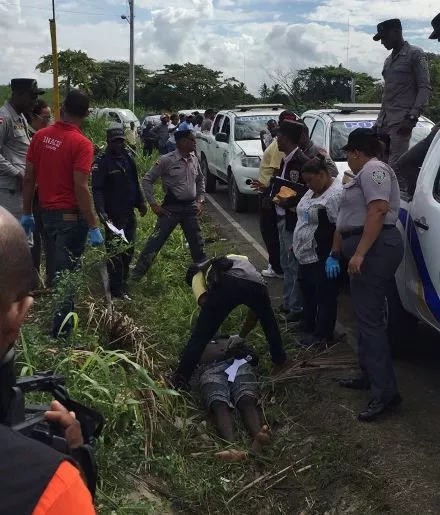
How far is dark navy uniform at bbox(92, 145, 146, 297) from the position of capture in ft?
20.6

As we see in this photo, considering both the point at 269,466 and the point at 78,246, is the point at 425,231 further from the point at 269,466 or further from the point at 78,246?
the point at 78,246

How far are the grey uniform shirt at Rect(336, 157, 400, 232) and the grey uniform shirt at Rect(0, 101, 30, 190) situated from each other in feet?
9.43

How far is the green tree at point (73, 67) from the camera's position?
3444 cm

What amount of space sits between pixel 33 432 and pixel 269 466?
2.84 metres

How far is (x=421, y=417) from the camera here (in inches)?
162

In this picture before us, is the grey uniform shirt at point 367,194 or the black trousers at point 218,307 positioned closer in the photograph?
the grey uniform shirt at point 367,194

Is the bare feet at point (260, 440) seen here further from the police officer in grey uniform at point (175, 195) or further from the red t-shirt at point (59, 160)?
the police officer in grey uniform at point (175, 195)

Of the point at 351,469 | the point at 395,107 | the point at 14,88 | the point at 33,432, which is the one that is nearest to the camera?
the point at 33,432

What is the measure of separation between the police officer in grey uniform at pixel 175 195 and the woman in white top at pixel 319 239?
189 cm

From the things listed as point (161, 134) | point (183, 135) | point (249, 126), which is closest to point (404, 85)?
point (183, 135)

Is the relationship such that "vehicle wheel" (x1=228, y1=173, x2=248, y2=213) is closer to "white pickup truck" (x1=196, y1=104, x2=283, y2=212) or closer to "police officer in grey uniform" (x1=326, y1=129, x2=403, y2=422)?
"white pickup truck" (x1=196, y1=104, x2=283, y2=212)

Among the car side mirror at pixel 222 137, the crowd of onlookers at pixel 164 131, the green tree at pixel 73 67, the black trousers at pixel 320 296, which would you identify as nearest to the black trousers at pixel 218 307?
the black trousers at pixel 320 296

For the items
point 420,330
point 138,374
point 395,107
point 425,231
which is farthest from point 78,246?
point 395,107

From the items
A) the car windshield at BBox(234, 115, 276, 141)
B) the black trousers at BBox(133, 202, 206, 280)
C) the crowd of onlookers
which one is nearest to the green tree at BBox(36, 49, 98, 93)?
the crowd of onlookers
